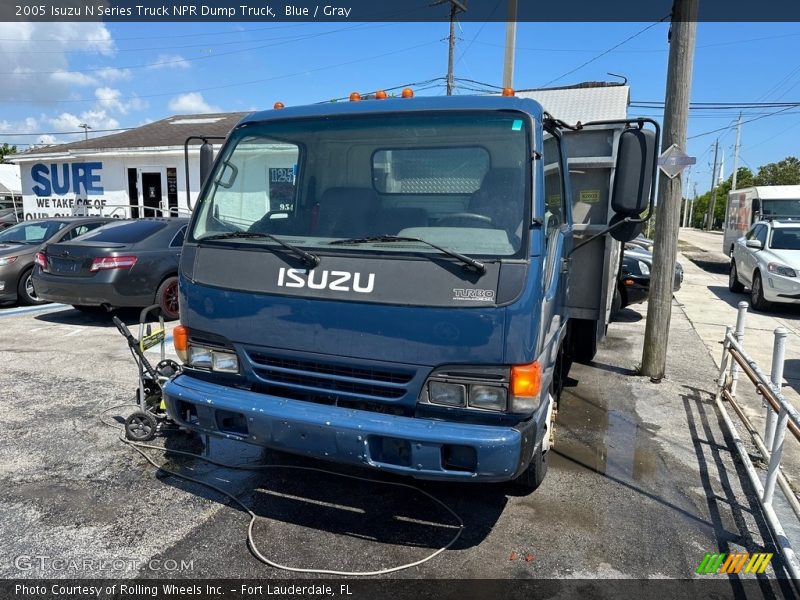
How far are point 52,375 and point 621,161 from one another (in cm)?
572

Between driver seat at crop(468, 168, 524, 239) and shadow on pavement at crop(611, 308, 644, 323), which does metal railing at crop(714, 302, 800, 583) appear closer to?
driver seat at crop(468, 168, 524, 239)

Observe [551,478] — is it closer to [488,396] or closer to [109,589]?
[488,396]

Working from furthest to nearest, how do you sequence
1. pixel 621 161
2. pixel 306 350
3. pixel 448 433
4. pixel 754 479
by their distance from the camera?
pixel 754 479 → pixel 621 161 → pixel 306 350 → pixel 448 433

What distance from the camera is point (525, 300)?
279 centimetres

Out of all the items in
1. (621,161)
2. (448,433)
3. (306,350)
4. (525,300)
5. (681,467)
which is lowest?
(681,467)

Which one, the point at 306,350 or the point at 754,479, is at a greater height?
the point at 306,350

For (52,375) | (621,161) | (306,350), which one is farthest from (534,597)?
(52,375)

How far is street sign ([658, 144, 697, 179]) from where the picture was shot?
20.0 ft

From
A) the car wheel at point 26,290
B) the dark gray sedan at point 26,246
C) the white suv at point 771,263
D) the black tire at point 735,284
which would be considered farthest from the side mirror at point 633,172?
the black tire at point 735,284

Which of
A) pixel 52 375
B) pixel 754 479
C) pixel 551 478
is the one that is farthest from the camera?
pixel 52 375

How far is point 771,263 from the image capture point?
10742 mm

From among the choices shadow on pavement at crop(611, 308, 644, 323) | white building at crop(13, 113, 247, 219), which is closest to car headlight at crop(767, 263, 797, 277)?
shadow on pavement at crop(611, 308, 644, 323)

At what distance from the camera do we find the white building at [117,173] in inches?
703

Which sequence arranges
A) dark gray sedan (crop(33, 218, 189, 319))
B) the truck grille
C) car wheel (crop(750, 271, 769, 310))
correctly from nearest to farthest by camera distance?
the truck grille, dark gray sedan (crop(33, 218, 189, 319)), car wheel (crop(750, 271, 769, 310))
